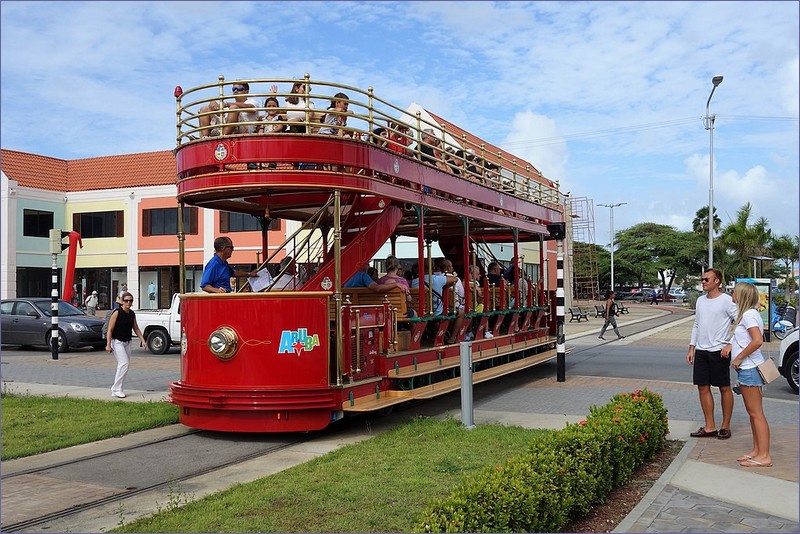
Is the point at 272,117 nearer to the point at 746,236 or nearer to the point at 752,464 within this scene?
the point at 752,464

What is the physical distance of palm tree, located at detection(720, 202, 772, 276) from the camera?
45.8 meters

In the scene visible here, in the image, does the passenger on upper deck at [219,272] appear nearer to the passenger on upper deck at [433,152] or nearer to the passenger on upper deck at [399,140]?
the passenger on upper deck at [399,140]

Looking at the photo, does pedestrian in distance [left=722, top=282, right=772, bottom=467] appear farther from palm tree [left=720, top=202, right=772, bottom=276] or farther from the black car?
palm tree [left=720, top=202, right=772, bottom=276]

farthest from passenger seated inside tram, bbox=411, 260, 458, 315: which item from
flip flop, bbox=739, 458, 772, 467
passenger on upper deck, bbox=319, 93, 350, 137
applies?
flip flop, bbox=739, 458, 772, 467

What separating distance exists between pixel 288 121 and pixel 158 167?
31.4 m

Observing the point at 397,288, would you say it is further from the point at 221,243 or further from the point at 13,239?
A: the point at 13,239

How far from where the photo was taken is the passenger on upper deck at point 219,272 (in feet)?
30.0

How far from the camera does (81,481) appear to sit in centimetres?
686

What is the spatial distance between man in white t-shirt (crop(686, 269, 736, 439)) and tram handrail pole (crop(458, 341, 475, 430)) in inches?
101

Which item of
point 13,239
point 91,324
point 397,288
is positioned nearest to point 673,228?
point 13,239

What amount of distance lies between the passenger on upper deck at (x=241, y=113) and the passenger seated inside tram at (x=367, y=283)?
2.55m

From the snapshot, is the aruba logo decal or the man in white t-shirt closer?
the man in white t-shirt

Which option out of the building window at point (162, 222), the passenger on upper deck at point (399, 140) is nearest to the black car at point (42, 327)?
the passenger on upper deck at point (399, 140)

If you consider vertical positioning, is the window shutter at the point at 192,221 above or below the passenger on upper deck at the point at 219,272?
above
